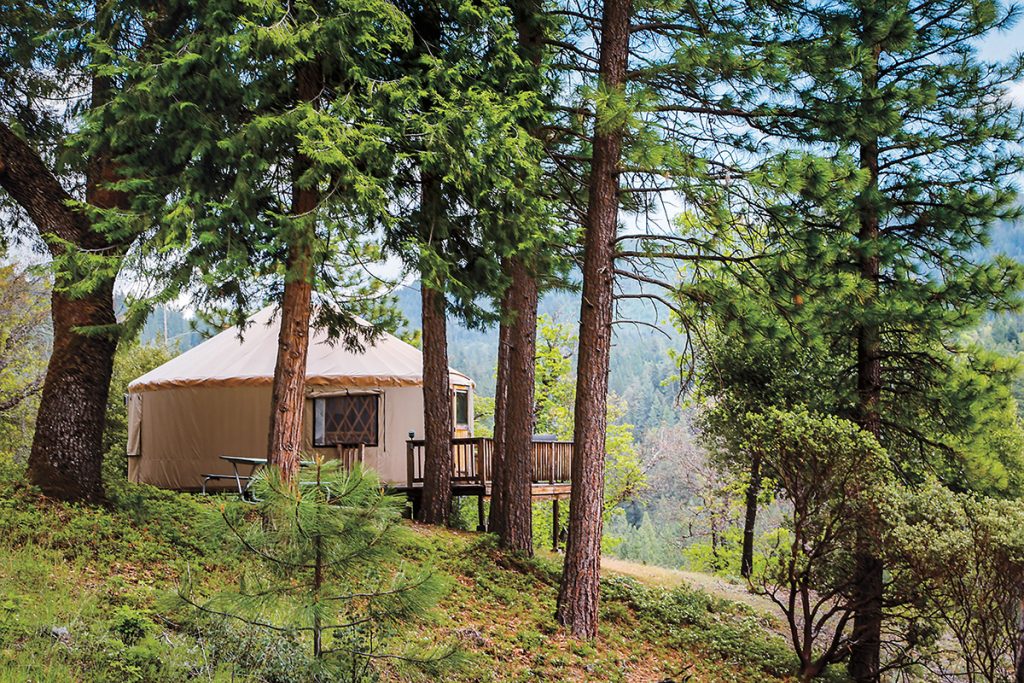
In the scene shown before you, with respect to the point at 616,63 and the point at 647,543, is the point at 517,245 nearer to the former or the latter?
the point at 616,63

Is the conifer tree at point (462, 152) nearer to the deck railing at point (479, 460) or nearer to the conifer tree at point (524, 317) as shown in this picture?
the conifer tree at point (524, 317)

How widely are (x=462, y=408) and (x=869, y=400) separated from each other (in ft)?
24.2

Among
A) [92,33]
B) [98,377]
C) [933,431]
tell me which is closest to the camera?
[92,33]

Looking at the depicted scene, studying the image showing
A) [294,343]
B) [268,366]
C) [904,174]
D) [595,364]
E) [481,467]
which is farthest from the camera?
[268,366]

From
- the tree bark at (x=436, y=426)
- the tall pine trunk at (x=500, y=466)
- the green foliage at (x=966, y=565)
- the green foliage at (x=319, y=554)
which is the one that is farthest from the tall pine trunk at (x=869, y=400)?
the green foliage at (x=319, y=554)

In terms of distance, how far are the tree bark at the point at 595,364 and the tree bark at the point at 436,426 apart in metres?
3.38

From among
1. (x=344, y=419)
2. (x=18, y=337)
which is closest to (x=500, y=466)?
(x=344, y=419)

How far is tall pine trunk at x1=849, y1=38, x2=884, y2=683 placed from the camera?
7.96 meters

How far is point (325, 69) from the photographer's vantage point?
22.3ft

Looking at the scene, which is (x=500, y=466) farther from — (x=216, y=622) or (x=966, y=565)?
(x=216, y=622)

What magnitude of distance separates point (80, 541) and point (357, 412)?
645 centimetres

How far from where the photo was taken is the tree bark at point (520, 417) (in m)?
9.70

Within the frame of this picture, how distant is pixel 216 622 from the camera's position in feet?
13.7

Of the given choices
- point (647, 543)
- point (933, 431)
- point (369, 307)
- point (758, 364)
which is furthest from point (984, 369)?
point (647, 543)
